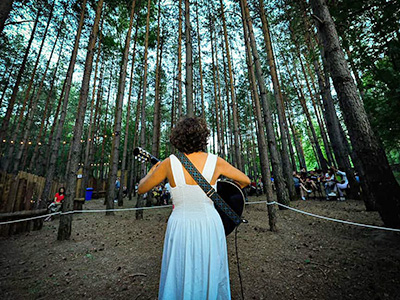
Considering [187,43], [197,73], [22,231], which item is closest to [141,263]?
[22,231]

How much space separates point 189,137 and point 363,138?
3.70 meters

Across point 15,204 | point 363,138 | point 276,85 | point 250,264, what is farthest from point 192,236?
point 276,85

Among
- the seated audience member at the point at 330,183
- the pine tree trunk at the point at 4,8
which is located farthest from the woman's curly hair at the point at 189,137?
the seated audience member at the point at 330,183

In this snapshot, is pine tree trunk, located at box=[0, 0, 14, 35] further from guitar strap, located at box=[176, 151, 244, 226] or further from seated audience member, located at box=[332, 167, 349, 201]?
seated audience member, located at box=[332, 167, 349, 201]

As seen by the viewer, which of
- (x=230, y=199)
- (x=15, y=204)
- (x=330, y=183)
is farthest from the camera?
(x=330, y=183)

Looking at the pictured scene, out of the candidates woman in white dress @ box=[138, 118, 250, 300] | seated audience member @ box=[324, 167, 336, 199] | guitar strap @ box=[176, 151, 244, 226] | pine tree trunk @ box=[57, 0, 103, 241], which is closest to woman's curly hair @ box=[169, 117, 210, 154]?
woman in white dress @ box=[138, 118, 250, 300]

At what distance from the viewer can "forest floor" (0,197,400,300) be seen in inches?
83.0

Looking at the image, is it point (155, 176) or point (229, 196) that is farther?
point (229, 196)

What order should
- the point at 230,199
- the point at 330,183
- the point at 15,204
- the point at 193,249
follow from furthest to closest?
the point at 330,183
the point at 15,204
the point at 230,199
the point at 193,249

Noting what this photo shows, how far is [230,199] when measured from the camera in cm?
163

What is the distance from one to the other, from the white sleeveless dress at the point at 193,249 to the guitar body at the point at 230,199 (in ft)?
0.69

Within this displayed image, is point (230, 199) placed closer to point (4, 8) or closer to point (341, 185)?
point (4, 8)

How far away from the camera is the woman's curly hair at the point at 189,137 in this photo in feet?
4.70

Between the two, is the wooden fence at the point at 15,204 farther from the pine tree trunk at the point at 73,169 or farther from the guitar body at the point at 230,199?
the guitar body at the point at 230,199
